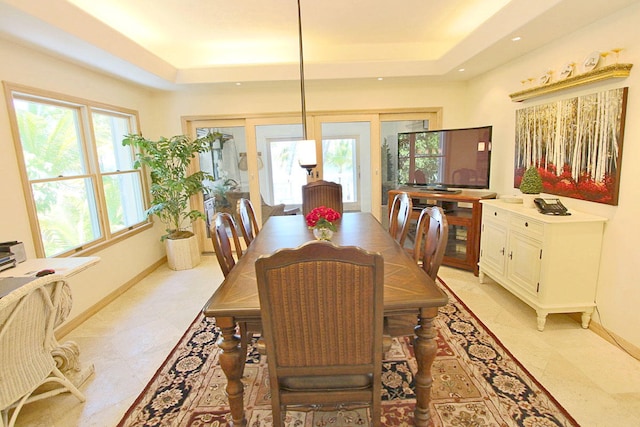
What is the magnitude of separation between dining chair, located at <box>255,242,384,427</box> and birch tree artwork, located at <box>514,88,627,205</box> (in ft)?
7.31

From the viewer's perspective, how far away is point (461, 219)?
12.4 ft

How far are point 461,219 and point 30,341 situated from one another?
3816 millimetres

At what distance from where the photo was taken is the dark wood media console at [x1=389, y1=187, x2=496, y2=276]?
3.64 metres

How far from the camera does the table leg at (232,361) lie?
1.49 metres

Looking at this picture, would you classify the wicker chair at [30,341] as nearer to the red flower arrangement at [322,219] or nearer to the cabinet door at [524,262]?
the red flower arrangement at [322,219]

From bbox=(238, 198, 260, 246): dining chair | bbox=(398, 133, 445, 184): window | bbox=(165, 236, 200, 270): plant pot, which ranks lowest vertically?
bbox=(165, 236, 200, 270): plant pot

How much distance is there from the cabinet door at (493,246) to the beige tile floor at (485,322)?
28cm

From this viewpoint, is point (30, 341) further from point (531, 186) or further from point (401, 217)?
point (531, 186)

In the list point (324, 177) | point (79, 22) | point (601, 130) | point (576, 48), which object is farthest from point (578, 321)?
point (79, 22)

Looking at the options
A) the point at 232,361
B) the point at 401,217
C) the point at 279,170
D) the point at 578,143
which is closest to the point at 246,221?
the point at 401,217

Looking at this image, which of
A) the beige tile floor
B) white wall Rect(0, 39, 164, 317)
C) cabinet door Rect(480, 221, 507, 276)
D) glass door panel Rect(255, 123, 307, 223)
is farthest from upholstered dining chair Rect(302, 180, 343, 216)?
white wall Rect(0, 39, 164, 317)

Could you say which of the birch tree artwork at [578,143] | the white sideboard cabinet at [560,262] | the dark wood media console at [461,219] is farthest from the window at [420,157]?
the white sideboard cabinet at [560,262]

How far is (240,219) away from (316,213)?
2.14 feet

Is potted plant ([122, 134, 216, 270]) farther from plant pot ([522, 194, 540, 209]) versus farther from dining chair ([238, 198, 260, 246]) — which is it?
plant pot ([522, 194, 540, 209])
